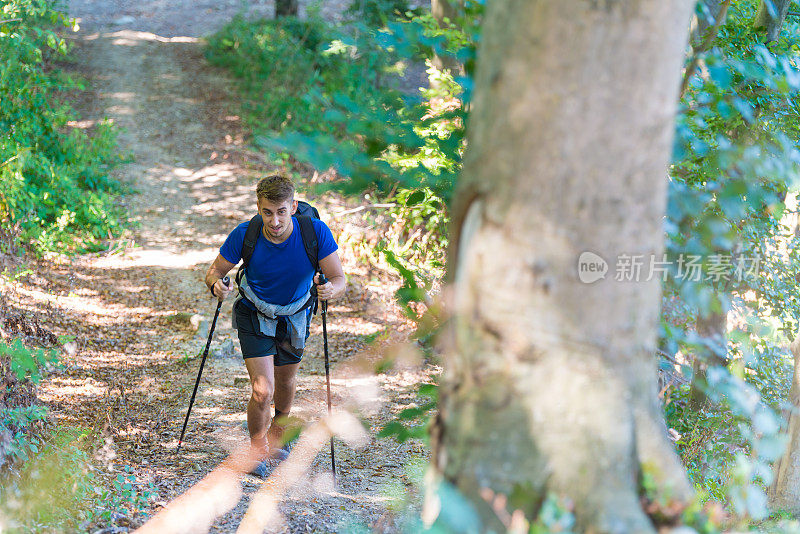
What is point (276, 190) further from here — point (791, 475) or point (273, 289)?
point (791, 475)

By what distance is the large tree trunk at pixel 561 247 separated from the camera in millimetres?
1541

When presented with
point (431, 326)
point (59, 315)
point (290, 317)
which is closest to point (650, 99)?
point (431, 326)

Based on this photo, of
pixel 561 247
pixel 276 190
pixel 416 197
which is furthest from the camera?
pixel 276 190

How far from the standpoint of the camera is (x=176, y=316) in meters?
8.31

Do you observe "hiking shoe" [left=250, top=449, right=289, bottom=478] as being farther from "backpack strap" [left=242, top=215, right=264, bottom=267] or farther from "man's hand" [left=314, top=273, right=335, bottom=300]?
"backpack strap" [left=242, top=215, right=264, bottom=267]

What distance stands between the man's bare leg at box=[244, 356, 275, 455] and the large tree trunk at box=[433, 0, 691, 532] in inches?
119

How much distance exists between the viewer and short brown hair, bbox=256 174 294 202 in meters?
4.16

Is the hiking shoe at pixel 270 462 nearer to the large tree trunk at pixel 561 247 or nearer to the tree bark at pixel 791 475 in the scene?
the large tree trunk at pixel 561 247

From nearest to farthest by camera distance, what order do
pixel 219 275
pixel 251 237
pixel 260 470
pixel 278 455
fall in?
pixel 251 237, pixel 219 275, pixel 260 470, pixel 278 455

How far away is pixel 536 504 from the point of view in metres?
1.66

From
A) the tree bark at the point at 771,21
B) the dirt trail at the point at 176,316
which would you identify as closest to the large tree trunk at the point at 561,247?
the dirt trail at the point at 176,316

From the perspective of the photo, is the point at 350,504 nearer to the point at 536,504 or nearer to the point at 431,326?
the point at 431,326

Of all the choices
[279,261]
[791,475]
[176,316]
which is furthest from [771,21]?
[176,316]

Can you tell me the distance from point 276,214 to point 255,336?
0.90 m
